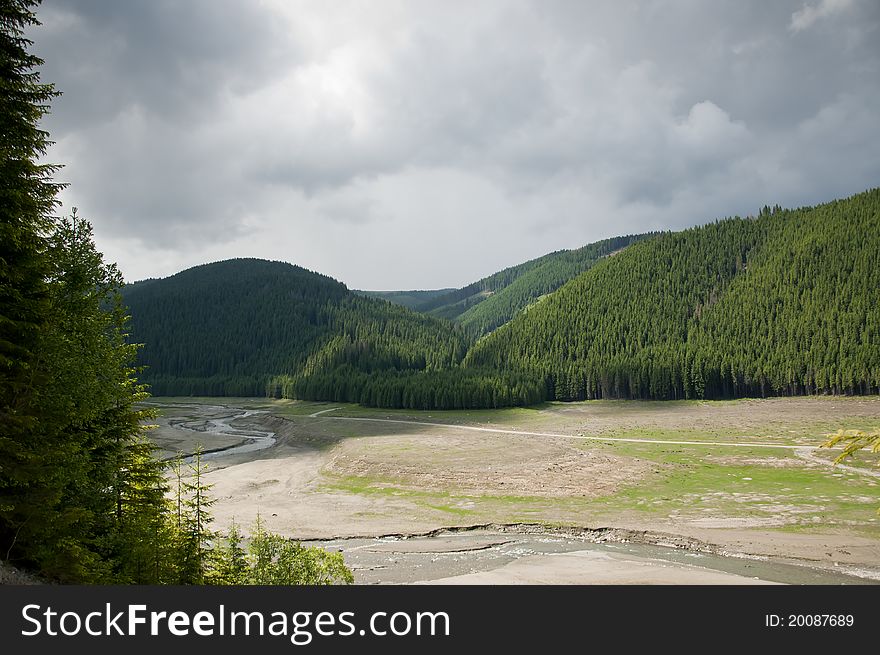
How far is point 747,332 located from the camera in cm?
15938

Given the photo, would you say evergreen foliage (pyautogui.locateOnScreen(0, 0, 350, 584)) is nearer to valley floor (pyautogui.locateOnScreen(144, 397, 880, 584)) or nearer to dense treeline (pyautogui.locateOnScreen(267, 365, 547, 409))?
valley floor (pyautogui.locateOnScreen(144, 397, 880, 584))

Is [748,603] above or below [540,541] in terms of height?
above

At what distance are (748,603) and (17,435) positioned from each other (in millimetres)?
20673

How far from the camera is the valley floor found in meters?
31.4

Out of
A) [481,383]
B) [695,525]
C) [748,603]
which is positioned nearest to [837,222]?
[481,383]

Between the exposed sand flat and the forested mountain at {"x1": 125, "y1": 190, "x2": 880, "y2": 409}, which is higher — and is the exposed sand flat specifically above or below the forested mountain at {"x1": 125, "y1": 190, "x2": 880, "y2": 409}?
below

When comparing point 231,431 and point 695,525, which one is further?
point 231,431

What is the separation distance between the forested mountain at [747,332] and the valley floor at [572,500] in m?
43.0

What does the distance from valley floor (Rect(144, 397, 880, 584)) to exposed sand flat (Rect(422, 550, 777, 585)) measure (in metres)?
0.15

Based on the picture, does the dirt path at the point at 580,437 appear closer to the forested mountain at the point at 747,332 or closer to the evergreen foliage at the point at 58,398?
the forested mountain at the point at 747,332

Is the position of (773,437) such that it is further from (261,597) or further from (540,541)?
(261,597)

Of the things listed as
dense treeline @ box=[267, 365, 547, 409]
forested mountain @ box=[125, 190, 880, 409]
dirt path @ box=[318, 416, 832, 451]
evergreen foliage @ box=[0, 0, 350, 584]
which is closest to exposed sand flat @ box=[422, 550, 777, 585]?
evergreen foliage @ box=[0, 0, 350, 584]

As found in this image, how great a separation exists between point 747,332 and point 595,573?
156649 millimetres

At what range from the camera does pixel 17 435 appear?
15508mm
